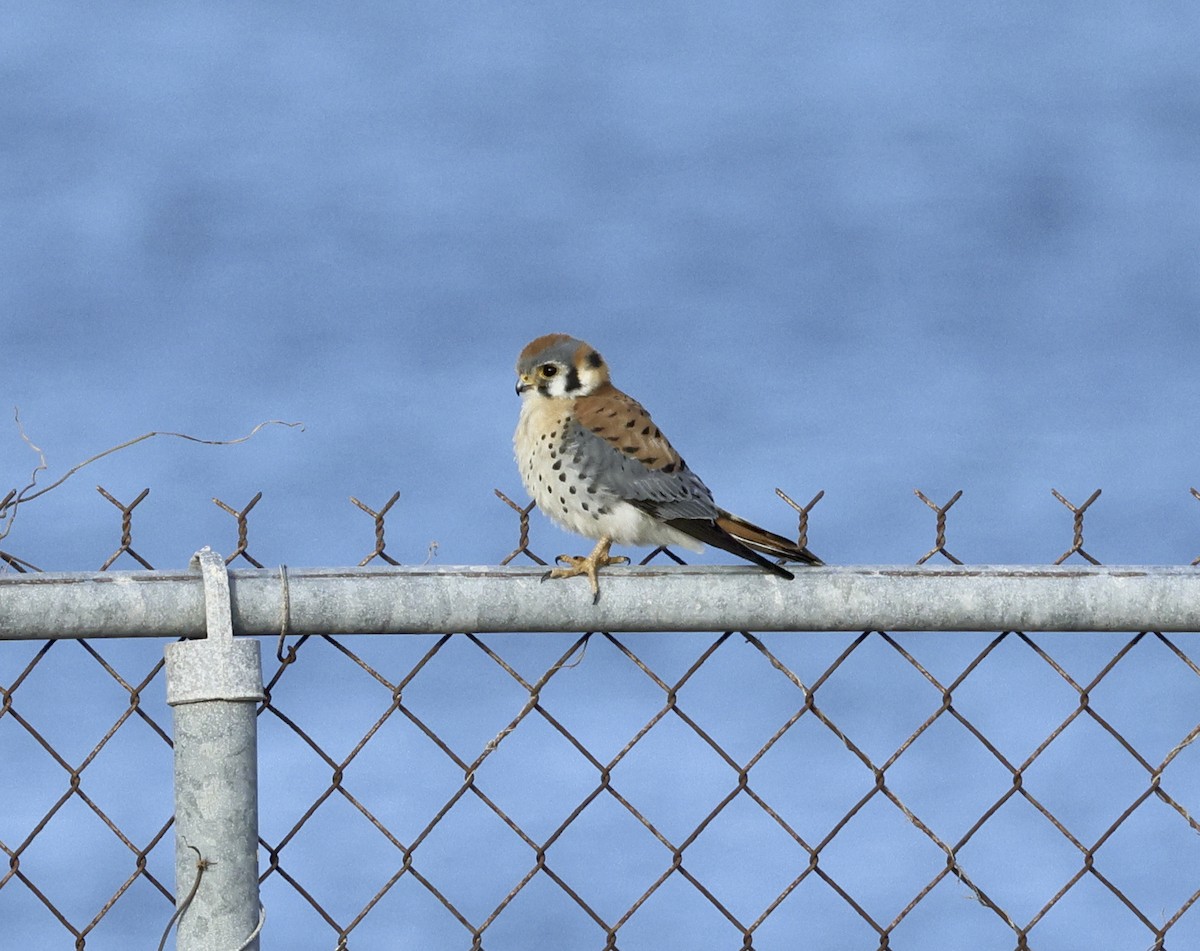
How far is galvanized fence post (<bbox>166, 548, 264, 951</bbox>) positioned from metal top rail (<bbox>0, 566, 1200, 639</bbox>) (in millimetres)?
38

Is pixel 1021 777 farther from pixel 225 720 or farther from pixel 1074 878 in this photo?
pixel 225 720

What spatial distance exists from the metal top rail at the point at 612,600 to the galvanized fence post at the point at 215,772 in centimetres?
4

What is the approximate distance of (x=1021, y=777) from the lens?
2957mm

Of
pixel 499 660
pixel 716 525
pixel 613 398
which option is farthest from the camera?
pixel 613 398

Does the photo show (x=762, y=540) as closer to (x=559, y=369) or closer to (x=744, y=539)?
(x=744, y=539)

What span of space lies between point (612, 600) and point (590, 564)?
23 centimetres

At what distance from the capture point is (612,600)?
273cm

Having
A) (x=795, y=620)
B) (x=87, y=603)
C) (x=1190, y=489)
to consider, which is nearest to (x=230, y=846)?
(x=87, y=603)

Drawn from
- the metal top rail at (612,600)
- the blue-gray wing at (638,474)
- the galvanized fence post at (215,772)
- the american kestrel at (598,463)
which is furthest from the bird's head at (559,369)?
the galvanized fence post at (215,772)

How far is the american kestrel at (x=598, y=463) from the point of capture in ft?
11.6

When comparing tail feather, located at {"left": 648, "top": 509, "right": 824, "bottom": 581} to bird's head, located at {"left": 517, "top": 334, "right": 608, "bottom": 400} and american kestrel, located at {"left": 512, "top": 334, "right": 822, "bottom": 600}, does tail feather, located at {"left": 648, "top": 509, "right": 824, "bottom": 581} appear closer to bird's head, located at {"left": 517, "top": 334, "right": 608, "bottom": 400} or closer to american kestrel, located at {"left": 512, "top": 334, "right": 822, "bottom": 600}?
american kestrel, located at {"left": 512, "top": 334, "right": 822, "bottom": 600}

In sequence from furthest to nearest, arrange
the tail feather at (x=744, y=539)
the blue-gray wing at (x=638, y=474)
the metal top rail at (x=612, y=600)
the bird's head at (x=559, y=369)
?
1. the bird's head at (x=559, y=369)
2. the blue-gray wing at (x=638, y=474)
3. the tail feather at (x=744, y=539)
4. the metal top rail at (x=612, y=600)

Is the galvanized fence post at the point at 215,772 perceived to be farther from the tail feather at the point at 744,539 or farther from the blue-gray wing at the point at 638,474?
the blue-gray wing at the point at 638,474

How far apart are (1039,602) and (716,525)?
675mm
